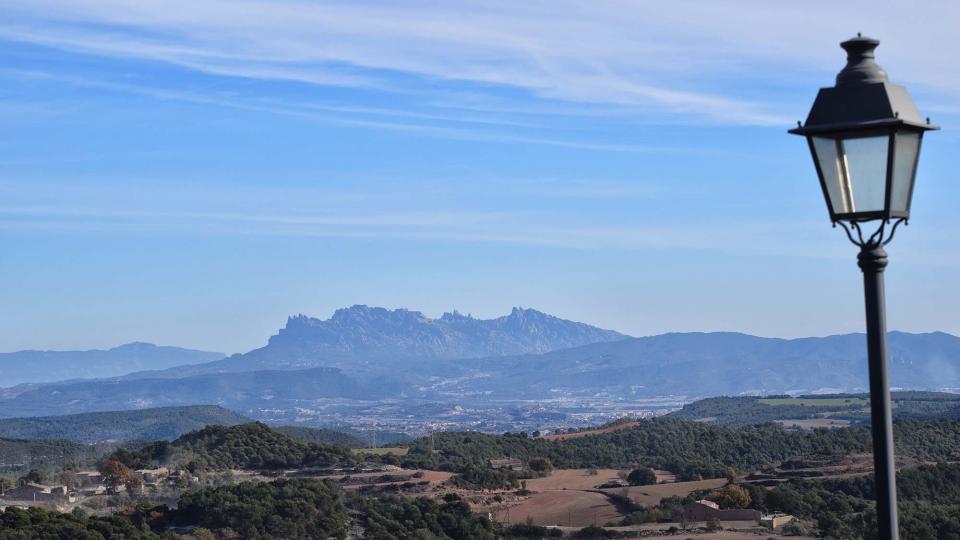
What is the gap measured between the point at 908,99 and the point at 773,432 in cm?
8943

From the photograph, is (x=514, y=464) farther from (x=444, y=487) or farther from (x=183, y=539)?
(x=183, y=539)

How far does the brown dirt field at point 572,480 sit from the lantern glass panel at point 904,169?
60773 millimetres

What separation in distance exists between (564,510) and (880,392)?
53.9 metres

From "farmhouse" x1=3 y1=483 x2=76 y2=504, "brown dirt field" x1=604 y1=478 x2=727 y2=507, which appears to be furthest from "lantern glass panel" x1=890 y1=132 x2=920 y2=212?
"brown dirt field" x1=604 y1=478 x2=727 y2=507

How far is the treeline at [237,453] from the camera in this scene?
6744 centimetres


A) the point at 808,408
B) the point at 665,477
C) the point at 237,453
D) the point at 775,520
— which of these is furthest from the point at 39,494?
the point at 808,408

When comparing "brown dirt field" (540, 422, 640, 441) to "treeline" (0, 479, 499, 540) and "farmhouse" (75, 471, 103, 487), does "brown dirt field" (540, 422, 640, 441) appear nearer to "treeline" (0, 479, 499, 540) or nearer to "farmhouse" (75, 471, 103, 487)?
"farmhouse" (75, 471, 103, 487)

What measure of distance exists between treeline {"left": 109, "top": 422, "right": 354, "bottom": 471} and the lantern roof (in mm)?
61708

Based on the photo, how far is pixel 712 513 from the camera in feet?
166

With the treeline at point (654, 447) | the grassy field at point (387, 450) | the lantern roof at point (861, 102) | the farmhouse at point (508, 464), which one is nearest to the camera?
the lantern roof at point (861, 102)

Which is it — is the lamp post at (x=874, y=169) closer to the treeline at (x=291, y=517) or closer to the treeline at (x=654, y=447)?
the treeline at (x=291, y=517)

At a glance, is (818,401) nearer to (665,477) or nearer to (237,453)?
(665,477)

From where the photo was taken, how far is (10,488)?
5975 centimetres

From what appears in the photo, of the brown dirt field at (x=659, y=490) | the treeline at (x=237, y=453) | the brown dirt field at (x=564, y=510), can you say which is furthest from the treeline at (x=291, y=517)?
the treeline at (x=237, y=453)
